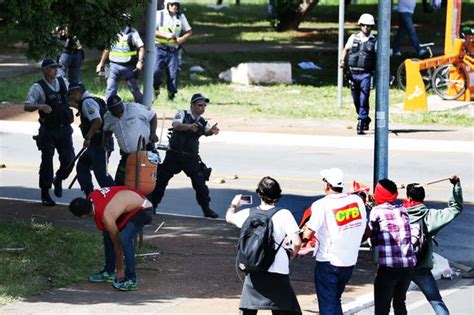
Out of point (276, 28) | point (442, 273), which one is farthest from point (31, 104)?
point (276, 28)

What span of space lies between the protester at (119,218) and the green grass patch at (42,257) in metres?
0.62

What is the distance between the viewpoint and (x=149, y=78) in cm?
1468

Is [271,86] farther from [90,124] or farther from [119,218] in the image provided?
[119,218]

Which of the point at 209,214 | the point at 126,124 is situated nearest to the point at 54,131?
the point at 126,124

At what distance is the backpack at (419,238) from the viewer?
1077cm

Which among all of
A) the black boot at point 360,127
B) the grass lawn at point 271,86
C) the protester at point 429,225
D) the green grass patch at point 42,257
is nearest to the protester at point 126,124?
the green grass patch at point 42,257

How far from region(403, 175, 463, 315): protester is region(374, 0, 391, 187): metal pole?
2.92 m

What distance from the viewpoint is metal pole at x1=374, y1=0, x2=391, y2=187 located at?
45.3 ft

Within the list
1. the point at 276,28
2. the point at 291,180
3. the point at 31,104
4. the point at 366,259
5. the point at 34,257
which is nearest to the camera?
the point at 34,257

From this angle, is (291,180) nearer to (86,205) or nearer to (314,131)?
(314,131)

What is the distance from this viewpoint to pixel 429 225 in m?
11.0

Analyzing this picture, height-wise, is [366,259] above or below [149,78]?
below

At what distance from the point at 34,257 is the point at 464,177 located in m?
8.22

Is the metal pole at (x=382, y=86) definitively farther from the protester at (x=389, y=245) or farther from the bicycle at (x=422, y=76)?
the bicycle at (x=422, y=76)
